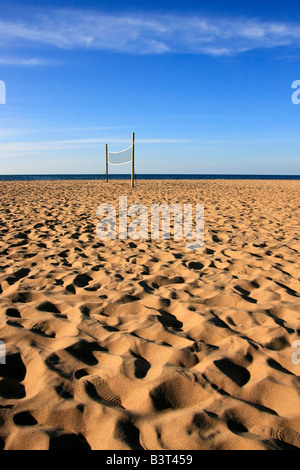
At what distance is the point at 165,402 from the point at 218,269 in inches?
83.5

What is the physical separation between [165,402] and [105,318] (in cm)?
95

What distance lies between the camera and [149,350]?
203cm

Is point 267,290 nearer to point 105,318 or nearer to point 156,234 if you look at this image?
point 105,318

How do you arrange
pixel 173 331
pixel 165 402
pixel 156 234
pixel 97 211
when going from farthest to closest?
pixel 97 211 → pixel 156 234 → pixel 173 331 → pixel 165 402

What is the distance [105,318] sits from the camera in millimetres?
2449

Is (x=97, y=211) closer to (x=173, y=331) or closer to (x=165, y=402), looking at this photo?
(x=173, y=331)

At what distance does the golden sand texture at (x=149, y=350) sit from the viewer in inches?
56.6

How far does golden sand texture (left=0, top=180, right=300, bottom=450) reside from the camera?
1.44 metres

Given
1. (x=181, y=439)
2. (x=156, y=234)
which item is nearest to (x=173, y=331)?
(x=181, y=439)

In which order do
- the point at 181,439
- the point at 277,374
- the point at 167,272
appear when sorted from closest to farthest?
the point at 181,439, the point at 277,374, the point at 167,272
